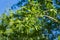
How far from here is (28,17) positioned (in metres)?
7.46

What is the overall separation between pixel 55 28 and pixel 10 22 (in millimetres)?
1517

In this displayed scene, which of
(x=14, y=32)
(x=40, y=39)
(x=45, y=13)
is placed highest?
(x=45, y=13)

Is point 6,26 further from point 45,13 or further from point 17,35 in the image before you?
point 45,13

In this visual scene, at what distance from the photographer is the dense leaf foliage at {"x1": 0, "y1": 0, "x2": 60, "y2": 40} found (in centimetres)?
748

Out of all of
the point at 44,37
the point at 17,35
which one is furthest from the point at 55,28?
the point at 17,35

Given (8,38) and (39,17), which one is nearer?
(39,17)

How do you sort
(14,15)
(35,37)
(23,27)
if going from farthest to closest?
1. (35,37)
2. (14,15)
3. (23,27)

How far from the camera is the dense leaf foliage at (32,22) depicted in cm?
748

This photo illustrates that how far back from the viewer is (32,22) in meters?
7.34

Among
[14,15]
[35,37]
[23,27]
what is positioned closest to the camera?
[23,27]

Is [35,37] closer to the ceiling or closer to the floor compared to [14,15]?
closer to the floor

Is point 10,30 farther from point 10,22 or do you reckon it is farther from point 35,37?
point 35,37

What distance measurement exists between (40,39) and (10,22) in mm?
A: 1376

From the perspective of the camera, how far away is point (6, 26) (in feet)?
27.3
